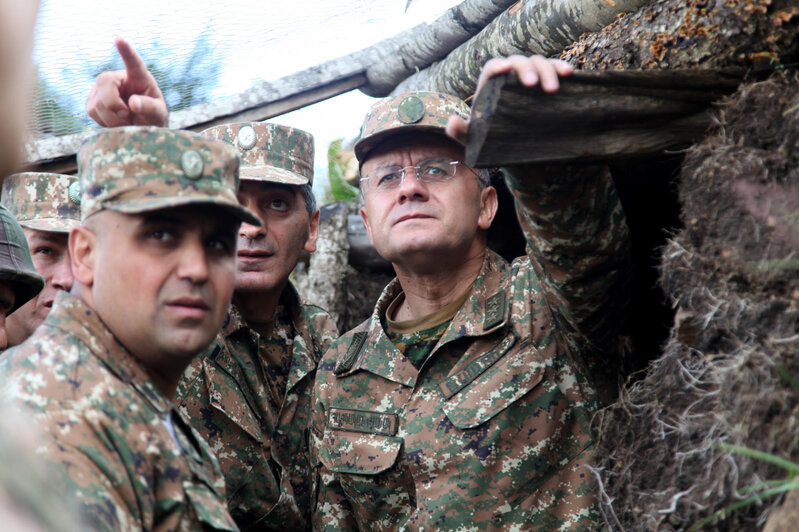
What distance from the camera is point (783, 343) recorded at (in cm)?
191

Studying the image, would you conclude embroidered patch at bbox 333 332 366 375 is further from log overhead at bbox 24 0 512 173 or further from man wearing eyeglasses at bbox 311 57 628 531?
log overhead at bbox 24 0 512 173

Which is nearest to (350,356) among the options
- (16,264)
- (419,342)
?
(419,342)

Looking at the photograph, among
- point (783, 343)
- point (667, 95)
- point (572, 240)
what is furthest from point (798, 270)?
point (572, 240)

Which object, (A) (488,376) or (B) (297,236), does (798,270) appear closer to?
(A) (488,376)

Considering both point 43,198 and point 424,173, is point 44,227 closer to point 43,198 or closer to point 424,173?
point 43,198

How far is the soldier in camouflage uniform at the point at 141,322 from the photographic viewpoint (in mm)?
1769

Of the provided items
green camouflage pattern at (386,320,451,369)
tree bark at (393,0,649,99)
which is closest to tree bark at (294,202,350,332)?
tree bark at (393,0,649,99)

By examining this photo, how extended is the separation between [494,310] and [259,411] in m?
1.24

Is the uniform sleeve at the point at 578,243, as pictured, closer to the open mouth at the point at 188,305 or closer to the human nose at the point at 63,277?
the open mouth at the point at 188,305

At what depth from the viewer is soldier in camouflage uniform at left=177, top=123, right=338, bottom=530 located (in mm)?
3465

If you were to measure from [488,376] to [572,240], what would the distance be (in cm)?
68

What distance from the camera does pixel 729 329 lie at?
2098mm

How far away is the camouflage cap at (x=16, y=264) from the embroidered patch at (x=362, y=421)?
55.9 inches

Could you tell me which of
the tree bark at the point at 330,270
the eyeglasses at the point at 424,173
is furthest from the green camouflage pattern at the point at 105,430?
the tree bark at the point at 330,270
